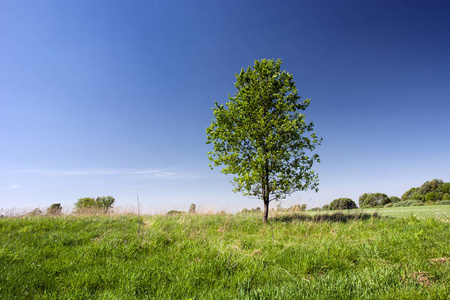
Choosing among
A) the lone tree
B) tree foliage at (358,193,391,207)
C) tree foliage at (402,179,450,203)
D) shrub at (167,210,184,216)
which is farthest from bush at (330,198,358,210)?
tree foliage at (402,179,450,203)

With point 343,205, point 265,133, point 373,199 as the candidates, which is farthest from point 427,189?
point 265,133

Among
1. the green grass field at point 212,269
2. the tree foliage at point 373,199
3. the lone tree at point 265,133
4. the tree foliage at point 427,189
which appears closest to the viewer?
the green grass field at point 212,269

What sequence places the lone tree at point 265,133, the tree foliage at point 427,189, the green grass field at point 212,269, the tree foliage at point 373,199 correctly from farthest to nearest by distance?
the tree foliage at point 427,189 < the tree foliage at point 373,199 < the lone tree at point 265,133 < the green grass field at point 212,269

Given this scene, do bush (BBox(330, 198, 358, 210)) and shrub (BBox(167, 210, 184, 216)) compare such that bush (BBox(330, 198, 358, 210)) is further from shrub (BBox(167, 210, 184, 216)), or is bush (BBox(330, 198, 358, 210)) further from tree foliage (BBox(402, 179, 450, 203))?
tree foliage (BBox(402, 179, 450, 203))

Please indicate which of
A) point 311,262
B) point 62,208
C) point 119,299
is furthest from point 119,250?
point 62,208

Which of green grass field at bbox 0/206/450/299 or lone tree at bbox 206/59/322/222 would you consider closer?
green grass field at bbox 0/206/450/299

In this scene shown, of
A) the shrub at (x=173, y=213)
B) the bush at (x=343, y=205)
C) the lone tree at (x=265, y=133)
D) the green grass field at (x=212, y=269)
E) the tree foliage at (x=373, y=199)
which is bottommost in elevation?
the tree foliage at (x=373, y=199)

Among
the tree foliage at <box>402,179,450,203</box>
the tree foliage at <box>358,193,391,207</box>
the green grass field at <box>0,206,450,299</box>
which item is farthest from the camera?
the tree foliage at <box>402,179,450,203</box>

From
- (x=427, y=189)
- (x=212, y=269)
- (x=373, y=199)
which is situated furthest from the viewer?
(x=427, y=189)

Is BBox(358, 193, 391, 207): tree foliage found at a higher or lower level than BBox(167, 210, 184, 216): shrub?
lower

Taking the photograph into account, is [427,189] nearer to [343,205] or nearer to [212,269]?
[343,205]

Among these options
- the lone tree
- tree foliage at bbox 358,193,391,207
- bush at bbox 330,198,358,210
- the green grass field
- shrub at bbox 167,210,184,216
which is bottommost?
tree foliage at bbox 358,193,391,207

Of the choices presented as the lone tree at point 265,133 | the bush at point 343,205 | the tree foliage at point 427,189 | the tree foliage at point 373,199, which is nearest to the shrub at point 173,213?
the lone tree at point 265,133

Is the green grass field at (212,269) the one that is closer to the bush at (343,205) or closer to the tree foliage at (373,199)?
the bush at (343,205)
